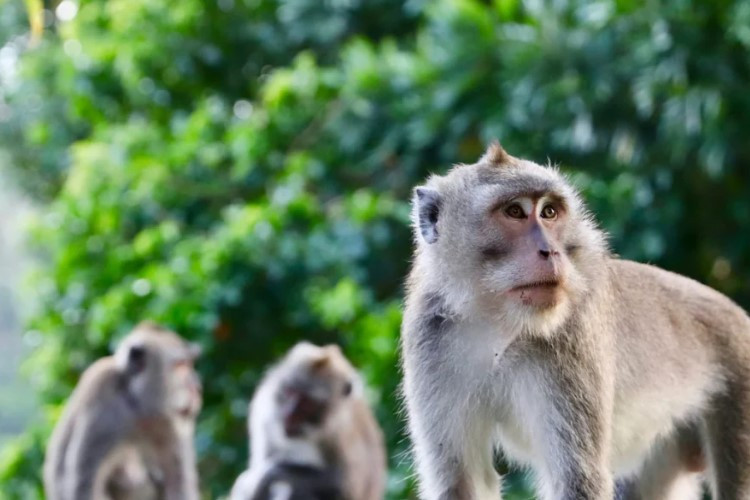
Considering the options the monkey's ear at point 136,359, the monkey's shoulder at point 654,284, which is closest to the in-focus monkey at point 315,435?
the monkey's ear at point 136,359

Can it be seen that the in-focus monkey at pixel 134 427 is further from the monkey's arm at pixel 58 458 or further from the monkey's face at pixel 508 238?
the monkey's face at pixel 508 238

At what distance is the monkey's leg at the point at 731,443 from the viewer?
3182 mm

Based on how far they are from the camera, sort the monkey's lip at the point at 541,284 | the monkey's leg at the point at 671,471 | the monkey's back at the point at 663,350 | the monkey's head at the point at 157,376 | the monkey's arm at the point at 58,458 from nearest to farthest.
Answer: the monkey's lip at the point at 541,284 < the monkey's back at the point at 663,350 < the monkey's leg at the point at 671,471 < the monkey's arm at the point at 58,458 < the monkey's head at the point at 157,376

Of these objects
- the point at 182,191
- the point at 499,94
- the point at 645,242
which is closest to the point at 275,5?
the point at 182,191

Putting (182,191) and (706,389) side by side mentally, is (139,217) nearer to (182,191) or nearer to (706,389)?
(182,191)

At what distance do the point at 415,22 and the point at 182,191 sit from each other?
1904 millimetres

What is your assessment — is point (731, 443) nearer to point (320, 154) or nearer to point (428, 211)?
point (428, 211)

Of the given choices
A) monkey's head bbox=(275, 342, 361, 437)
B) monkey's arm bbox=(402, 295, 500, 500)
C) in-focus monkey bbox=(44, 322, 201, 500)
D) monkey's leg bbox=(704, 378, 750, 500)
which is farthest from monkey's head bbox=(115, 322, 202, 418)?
monkey's leg bbox=(704, 378, 750, 500)

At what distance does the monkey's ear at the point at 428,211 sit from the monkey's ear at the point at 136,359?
10.2 ft

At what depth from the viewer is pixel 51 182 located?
10516 mm

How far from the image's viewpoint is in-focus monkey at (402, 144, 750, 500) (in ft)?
8.78

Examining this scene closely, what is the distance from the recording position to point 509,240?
2.66 metres

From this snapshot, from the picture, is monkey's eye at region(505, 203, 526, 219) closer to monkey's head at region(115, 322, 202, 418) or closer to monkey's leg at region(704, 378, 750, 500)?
monkey's leg at region(704, 378, 750, 500)

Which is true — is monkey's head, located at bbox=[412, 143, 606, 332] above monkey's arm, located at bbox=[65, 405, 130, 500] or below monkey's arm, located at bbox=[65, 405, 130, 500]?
below
